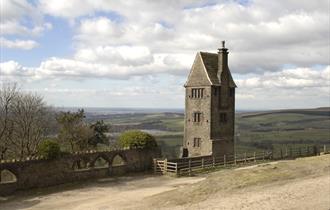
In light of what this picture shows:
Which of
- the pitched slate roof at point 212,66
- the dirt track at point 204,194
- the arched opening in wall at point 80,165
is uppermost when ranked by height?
the pitched slate roof at point 212,66

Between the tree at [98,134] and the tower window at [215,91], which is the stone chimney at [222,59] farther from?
the tree at [98,134]

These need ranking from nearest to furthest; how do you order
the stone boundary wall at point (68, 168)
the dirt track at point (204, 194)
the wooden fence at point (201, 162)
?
1. the dirt track at point (204, 194)
2. the stone boundary wall at point (68, 168)
3. the wooden fence at point (201, 162)

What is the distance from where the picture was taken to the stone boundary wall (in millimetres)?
34312

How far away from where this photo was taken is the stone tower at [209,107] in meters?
49.8

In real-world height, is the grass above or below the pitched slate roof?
below

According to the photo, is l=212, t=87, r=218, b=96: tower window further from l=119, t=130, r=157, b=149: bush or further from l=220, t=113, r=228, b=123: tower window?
l=119, t=130, r=157, b=149: bush

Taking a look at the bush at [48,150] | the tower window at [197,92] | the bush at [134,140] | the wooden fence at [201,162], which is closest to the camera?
the bush at [48,150]

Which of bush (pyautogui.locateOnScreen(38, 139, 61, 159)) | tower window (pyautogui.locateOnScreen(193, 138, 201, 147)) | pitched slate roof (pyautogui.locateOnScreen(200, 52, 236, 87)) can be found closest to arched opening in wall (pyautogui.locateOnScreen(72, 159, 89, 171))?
bush (pyautogui.locateOnScreen(38, 139, 61, 159))

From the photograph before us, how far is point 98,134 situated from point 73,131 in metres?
4.61

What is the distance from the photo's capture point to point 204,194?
30703mm

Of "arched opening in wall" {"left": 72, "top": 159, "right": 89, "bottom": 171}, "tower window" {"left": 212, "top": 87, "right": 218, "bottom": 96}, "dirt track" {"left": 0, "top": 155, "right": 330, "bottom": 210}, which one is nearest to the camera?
"dirt track" {"left": 0, "top": 155, "right": 330, "bottom": 210}

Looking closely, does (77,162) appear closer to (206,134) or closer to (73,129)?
(73,129)

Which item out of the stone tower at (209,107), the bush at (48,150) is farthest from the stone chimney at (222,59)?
the bush at (48,150)

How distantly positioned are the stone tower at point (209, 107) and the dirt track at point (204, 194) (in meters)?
11.1
